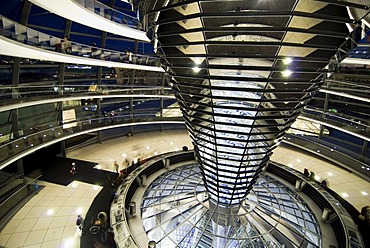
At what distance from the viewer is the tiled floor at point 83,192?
Result: 9.63m

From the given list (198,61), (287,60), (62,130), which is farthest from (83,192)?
(287,60)

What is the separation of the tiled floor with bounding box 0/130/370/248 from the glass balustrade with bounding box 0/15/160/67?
23.2 ft

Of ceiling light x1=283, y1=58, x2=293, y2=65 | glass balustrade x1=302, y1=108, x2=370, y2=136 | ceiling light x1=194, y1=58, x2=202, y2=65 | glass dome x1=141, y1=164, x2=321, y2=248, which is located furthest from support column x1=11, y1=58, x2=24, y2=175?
glass balustrade x1=302, y1=108, x2=370, y2=136

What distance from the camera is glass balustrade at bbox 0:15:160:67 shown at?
28.8ft

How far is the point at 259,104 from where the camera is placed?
6.47 metres

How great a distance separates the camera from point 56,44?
1209 centimetres

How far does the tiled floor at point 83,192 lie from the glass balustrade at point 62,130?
209cm

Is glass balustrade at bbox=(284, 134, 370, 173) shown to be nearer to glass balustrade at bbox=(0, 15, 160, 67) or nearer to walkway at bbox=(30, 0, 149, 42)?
glass balustrade at bbox=(0, 15, 160, 67)

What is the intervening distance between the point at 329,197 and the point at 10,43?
15249 millimetres

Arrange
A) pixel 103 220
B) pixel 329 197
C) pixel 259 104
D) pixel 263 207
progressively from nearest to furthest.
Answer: pixel 259 104 → pixel 103 220 → pixel 263 207 → pixel 329 197

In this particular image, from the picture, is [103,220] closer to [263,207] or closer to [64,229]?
[64,229]

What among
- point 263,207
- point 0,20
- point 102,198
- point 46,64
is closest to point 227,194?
point 263,207

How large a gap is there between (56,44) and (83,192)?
317 inches

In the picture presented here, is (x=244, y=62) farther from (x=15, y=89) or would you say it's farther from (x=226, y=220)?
(x=15, y=89)
